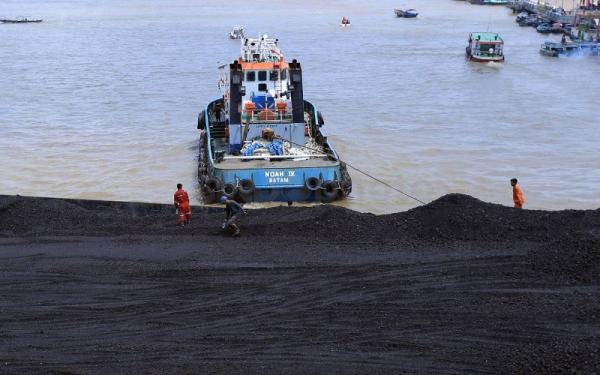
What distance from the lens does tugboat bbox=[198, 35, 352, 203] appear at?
22.2 m

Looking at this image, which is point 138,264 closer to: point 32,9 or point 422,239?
point 422,239

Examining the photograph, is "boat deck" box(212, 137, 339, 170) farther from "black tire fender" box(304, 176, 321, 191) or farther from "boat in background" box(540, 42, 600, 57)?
"boat in background" box(540, 42, 600, 57)

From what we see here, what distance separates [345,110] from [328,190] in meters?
17.9

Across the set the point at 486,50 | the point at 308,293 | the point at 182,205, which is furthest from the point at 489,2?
the point at 308,293

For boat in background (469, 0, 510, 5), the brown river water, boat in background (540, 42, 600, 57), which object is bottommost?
the brown river water

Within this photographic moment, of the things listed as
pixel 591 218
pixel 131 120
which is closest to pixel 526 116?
pixel 131 120

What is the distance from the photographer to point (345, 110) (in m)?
39.8

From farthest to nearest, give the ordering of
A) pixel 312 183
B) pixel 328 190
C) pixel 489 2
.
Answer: pixel 489 2 < pixel 328 190 < pixel 312 183

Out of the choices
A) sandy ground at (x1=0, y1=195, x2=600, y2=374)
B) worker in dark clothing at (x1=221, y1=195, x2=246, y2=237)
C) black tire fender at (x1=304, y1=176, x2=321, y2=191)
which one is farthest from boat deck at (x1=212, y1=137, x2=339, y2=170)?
worker in dark clothing at (x1=221, y1=195, x2=246, y2=237)

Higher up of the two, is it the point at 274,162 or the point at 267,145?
the point at 267,145

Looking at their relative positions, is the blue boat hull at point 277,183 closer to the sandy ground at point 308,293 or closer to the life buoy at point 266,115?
the life buoy at point 266,115

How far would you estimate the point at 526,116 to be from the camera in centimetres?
3812

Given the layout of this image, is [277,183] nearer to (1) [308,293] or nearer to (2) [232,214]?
(2) [232,214]

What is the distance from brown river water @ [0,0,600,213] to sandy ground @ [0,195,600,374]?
8.21 metres
